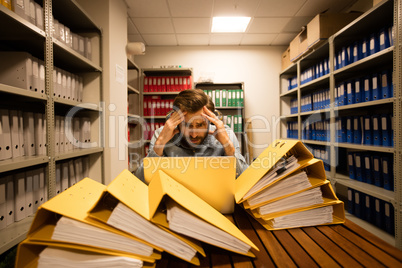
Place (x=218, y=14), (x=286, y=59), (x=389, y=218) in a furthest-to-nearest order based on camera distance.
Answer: (x=286, y=59)
(x=218, y=14)
(x=389, y=218)

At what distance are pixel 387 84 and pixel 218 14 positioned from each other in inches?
82.5

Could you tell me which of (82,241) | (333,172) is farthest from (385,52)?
(82,241)

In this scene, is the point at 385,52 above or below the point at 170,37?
below

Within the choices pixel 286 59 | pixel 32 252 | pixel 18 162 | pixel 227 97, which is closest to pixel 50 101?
pixel 18 162

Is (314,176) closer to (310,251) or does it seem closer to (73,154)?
(310,251)

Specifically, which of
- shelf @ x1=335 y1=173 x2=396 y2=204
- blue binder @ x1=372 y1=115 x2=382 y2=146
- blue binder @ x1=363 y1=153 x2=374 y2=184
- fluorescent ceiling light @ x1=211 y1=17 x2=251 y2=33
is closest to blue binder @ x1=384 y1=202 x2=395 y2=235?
shelf @ x1=335 y1=173 x2=396 y2=204

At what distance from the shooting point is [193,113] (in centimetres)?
115

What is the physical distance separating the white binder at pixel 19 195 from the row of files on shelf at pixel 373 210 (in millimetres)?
2640

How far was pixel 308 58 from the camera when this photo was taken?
113 inches

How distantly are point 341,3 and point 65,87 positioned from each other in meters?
3.29

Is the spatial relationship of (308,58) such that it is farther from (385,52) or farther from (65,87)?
(65,87)

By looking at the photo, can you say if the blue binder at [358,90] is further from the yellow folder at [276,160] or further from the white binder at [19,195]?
the white binder at [19,195]

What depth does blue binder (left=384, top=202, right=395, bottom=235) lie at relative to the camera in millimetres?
1678

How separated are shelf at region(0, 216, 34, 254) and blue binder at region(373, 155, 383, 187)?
256cm
